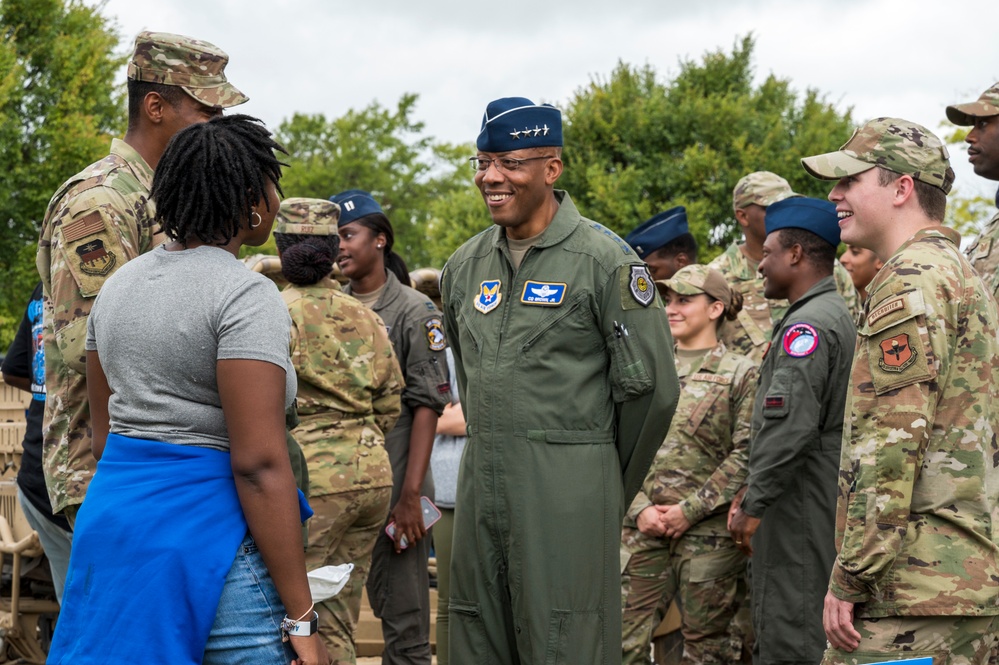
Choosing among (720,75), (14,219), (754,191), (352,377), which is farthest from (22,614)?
(720,75)

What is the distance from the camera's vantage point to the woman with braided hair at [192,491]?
266 centimetres

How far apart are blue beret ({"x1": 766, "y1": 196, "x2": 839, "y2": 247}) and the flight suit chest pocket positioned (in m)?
2.04

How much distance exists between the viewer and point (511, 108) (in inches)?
163

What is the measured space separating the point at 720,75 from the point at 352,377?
18.8 meters

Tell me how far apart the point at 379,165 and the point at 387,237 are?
2952 cm

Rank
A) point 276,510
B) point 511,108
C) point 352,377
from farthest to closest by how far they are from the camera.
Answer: point 352,377 < point 511,108 < point 276,510

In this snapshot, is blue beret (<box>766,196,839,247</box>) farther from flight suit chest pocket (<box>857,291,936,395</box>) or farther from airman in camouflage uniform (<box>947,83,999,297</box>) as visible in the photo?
flight suit chest pocket (<box>857,291,936,395</box>)

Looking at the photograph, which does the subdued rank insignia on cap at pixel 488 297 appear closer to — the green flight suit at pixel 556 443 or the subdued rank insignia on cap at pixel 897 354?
the green flight suit at pixel 556 443

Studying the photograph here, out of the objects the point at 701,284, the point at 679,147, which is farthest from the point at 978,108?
the point at 679,147

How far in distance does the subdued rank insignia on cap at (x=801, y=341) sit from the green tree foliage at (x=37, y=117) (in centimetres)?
1837

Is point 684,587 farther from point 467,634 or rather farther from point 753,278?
point 753,278

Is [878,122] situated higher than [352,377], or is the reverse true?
[878,122]

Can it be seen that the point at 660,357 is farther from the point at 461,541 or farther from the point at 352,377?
the point at 352,377

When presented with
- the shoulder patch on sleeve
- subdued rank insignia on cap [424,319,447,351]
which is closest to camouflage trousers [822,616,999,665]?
the shoulder patch on sleeve
